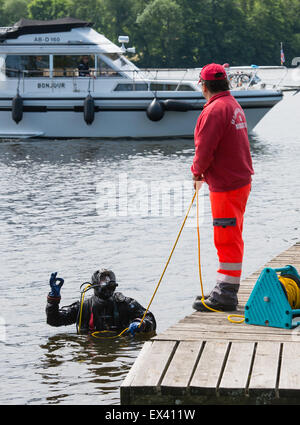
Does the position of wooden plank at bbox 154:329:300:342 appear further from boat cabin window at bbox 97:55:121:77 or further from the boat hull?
boat cabin window at bbox 97:55:121:77

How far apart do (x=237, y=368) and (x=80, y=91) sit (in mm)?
20091

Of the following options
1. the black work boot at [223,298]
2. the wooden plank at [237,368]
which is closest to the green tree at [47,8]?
the black work boot at [223,298]

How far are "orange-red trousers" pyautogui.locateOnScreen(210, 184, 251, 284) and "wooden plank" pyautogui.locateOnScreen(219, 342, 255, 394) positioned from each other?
83 centimetres

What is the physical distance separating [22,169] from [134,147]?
4869 millimetres

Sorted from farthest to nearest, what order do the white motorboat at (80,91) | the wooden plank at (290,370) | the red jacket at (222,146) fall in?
1. the white motorboat at (80,91)
2. the red jacket at (222,146)
3. the wooden plank at (290,370)

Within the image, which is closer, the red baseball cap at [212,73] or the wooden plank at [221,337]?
the wooden plank at [221,337]

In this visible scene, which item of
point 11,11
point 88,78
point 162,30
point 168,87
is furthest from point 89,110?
point 11,11

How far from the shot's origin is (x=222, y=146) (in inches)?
242

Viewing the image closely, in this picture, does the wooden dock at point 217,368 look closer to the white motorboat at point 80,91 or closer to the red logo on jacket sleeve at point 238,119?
the red logo on jacket sleeve at point 238,119

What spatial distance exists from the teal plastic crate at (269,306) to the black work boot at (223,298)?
0.33 m

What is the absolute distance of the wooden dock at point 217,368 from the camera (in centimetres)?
484

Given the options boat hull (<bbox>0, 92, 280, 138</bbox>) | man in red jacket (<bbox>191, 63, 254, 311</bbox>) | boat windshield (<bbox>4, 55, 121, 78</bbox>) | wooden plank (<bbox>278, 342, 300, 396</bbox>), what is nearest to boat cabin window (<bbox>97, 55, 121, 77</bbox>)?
boat windshield (<bbox>4, 55, 121, 78</bbox>)

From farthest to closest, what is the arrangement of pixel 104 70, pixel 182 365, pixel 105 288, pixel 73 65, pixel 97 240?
pixel 73 65 → pixel 104 70 → pixel 97 240 → pixel 105 288 → pixel 182 365

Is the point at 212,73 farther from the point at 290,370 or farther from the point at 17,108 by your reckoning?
the point at 17,108
